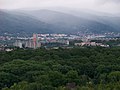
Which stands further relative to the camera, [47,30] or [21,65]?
[47,30]

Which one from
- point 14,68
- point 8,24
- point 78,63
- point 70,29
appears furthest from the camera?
point 70,29

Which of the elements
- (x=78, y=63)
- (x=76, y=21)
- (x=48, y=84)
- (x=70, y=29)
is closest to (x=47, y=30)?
(x=70, y=29)

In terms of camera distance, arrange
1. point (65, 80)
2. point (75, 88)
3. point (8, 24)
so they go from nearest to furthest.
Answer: point (75, 88) → point (65, 80) → point (8, 24)

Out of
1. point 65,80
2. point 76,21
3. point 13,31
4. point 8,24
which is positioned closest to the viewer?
point 65,80

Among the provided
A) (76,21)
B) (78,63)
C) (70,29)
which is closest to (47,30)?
(70,29)

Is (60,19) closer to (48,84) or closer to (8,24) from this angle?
(8,24)

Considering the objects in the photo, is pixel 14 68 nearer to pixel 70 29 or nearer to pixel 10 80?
pixel 10 80
